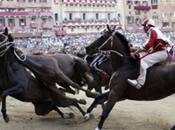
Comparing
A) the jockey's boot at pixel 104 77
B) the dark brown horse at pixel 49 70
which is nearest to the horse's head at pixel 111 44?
the dark brown horse at pixel 49 70

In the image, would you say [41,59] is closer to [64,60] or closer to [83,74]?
[64,60]

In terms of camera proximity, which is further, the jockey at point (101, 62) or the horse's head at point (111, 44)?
the jockey at point (101, 62)

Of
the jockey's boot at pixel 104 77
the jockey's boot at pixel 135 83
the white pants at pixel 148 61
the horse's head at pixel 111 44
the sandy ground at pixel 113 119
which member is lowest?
the sandy ground at pixel 113 119

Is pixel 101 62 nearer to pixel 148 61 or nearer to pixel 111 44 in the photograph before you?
pixel 111 44

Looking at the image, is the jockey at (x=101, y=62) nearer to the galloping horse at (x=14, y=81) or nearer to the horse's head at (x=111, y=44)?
the galloping horse at (x=14, y=81)

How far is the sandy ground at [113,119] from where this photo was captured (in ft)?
23.4

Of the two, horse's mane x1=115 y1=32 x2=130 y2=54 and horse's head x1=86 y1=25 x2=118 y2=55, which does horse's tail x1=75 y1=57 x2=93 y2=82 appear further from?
horse's mane x1=115 y1=32 x2=130 y2=54

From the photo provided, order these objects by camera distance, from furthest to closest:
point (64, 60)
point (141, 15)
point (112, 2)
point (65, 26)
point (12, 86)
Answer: point (141, 15), point (112, 2), point (65, 26), point (64, 60), point (12, 86)

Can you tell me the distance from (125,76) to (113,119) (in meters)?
2.12

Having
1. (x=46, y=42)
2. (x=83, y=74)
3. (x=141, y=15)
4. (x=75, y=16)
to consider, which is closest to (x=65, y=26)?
(x=75, y=16)

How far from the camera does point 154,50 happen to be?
6.37m

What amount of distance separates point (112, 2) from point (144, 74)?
55651mm

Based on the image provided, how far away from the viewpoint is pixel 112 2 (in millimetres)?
59969

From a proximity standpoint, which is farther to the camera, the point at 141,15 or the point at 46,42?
the point at 141,15
